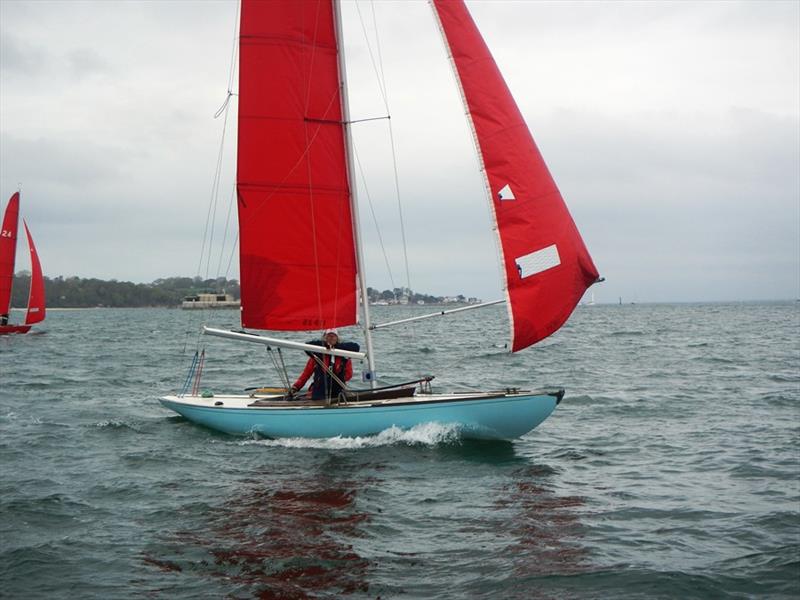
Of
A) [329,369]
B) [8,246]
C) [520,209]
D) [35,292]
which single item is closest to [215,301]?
[329,369]

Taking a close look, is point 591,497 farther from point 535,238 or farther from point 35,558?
point 35,558

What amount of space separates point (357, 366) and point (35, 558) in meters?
16.6

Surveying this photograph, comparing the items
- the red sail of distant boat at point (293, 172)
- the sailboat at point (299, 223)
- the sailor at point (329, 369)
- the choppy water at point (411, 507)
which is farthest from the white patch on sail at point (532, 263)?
the red sail of distant boat at point (293, 172)

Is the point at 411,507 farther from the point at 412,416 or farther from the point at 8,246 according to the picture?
the point at 8,246

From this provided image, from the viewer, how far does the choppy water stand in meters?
8.16

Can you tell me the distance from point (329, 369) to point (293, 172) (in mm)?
3718

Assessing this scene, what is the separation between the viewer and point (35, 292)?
53844mm

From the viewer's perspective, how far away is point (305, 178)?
15.4 m

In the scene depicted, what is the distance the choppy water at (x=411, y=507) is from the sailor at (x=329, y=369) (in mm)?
1064

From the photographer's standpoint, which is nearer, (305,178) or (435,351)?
(305,178)

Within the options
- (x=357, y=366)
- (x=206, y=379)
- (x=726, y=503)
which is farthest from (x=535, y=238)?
(x=206, y=379)

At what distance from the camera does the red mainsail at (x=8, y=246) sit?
49.7 metres

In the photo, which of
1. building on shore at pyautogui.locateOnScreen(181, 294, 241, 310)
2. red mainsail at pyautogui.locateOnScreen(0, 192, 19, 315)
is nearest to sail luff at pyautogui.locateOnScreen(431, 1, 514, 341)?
building on shore at pyautogui.locateOnScreen(181, 294, 241, 310)

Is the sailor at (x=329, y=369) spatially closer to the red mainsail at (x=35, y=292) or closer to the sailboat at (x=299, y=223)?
the sailboat at (x=299, y=223)
